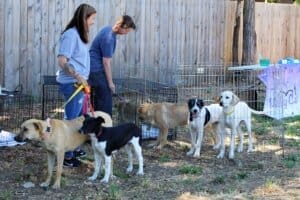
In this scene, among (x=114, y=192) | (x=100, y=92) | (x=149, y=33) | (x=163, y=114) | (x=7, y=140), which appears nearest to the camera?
(x=114, y=192)

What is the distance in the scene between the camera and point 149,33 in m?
12.9

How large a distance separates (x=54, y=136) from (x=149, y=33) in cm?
739

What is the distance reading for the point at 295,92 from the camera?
29.7 feet

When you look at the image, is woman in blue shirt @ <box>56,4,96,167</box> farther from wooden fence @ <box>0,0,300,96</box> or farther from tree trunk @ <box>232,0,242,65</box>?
tree trunk @ <box>232,0,242,65</box>

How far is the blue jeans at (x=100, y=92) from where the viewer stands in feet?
23.3

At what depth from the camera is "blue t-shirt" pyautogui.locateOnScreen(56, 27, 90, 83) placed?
612 cm

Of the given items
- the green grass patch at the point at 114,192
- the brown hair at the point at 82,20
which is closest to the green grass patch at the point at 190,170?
the green grass patch at the point at 114,192

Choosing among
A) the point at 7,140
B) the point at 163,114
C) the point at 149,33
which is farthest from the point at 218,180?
the point at 149,33

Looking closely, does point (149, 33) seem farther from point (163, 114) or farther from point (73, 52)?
point (73, 52)

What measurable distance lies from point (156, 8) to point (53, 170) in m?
7.29

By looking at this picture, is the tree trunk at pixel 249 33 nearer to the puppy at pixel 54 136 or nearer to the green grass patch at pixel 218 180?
the green grass patch at pixel 218 180

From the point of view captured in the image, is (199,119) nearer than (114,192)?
No

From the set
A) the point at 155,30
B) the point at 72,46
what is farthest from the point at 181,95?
the point at 155,30

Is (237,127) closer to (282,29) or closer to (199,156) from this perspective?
(199,156)
